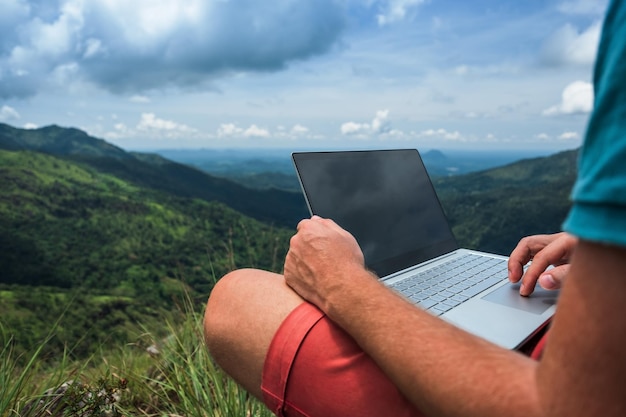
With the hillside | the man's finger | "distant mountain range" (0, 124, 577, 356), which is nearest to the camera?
the man's finger

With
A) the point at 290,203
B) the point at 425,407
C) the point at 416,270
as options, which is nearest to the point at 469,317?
the point at 416,270

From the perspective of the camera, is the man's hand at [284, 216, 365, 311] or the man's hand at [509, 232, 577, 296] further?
the man's hand at [509, 232, 577, 296]

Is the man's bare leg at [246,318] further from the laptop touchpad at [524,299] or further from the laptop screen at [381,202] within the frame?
the laptop touchpad at [524,299]

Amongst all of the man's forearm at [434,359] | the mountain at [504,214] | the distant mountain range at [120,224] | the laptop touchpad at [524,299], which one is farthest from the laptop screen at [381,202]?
the mountain at [504,214]

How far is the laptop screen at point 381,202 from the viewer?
5.13ft

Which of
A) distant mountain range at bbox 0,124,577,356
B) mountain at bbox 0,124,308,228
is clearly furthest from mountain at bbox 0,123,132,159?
distant mountain range at bbox 0,124,577,356

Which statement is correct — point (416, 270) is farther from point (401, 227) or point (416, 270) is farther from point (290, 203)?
point (290, 203)

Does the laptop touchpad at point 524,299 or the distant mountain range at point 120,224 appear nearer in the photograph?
the laptop touchpad at point 524,299

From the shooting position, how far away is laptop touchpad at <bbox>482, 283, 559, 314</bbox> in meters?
1.32

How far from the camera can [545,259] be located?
1.29 metres

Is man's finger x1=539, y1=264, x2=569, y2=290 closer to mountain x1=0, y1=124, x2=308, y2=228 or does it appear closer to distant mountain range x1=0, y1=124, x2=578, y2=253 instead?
distant mountain range x1=0, y1=124, x2=578, y2=253

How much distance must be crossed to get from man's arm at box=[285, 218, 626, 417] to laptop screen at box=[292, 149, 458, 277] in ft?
1.72

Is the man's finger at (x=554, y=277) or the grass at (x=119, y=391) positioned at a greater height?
the man's finger at (x=554, y=277)

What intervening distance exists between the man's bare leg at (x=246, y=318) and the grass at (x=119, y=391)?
2.82 feet
